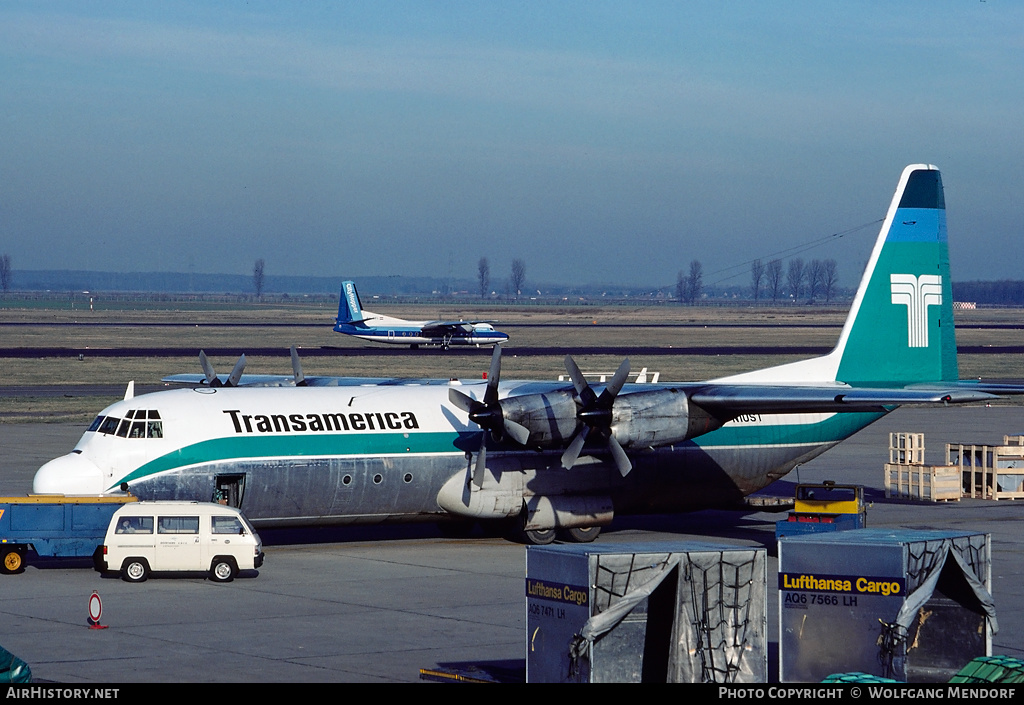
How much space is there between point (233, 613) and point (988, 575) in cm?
1131

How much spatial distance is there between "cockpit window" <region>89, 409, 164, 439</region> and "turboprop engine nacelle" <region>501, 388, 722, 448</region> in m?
6.85

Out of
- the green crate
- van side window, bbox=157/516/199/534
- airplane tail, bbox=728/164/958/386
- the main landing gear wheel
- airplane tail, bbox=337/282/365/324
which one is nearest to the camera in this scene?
the green crate

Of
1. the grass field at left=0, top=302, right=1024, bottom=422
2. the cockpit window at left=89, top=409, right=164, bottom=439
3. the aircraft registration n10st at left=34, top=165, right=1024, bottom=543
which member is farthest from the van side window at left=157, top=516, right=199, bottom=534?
the grass field at left=0, top=302, right=1024, bottom=422

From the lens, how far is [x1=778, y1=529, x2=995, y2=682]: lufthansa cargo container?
14.9m

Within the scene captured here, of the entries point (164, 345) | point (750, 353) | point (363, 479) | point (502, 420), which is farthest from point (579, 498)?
point (164, 345)

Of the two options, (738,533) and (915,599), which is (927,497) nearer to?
(738,533)

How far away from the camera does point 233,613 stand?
20688 millimetres

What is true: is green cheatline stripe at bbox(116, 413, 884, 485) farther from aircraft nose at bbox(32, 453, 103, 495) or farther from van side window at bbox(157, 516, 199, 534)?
van side window at bbox(157, 516, 199, 534)

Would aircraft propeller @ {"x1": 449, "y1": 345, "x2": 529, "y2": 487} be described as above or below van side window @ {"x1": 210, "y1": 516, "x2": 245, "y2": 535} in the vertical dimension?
above

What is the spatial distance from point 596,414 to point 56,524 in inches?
413

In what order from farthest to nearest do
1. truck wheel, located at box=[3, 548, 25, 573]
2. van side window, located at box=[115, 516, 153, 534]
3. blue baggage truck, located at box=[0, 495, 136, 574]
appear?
truck wheel, located at box=[3, 548, 25, 573]
blue baggage truck, located at box=[0, 495, 136, 574]
van side window, located at box=[115, 516, 153, 534]

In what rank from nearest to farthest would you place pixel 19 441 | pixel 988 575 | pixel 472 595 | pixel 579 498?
pixel 988 575
pixel 472 595
pixel 579 498
pixel 19 441

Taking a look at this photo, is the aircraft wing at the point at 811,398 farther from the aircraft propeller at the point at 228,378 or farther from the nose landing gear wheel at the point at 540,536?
the aircraft propeller at the point at 228,378
